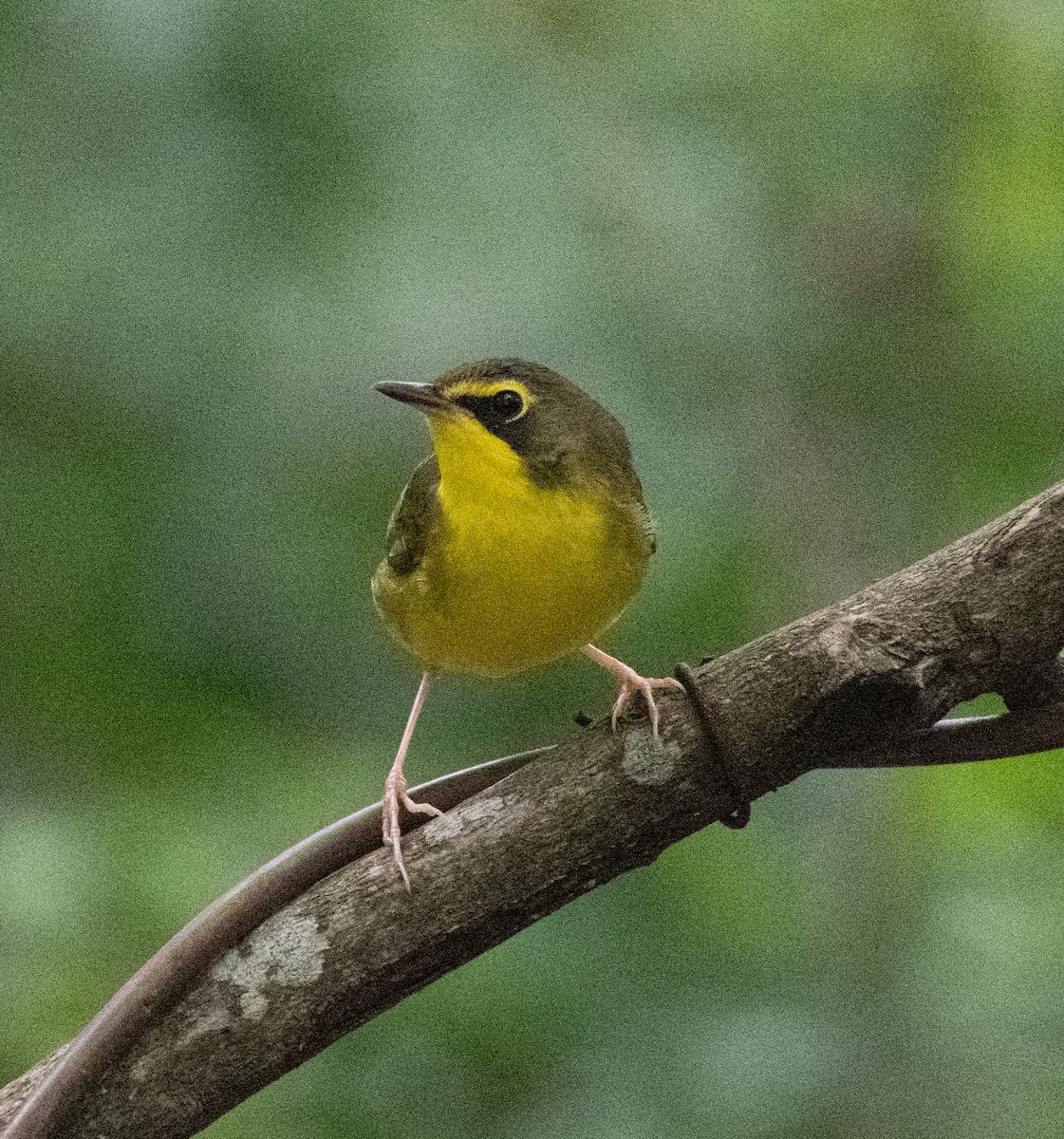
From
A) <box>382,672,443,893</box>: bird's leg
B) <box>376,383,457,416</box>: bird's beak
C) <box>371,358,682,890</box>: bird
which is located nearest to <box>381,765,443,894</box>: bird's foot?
<box>382,672,443,893</box>: bird's leg

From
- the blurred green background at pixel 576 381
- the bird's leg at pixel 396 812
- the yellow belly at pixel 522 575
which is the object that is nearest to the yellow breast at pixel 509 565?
the yellow belly at pixel 522 575

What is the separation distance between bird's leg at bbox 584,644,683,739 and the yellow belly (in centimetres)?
8

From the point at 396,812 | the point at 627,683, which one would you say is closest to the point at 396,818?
the point at 396,812

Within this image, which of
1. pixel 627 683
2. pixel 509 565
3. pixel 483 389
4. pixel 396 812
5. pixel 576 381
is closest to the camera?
pixel 396 812

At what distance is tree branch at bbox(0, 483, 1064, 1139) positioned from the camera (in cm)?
195

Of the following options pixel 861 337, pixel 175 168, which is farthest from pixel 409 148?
pixel 861 337

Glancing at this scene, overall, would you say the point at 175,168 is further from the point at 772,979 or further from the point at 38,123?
the point at 772,979

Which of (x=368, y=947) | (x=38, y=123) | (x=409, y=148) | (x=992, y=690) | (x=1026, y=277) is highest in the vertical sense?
(x=38, y=123)

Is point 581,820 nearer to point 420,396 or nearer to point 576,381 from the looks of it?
point 420,396

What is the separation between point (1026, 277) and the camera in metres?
3.00

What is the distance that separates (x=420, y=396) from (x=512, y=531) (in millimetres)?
301

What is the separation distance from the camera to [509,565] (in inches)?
108

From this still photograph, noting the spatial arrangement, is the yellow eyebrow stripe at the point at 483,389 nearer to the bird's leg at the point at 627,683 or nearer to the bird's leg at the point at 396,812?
the bird's leg at the point at 627,683

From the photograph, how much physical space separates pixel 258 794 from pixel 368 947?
0.86 m
